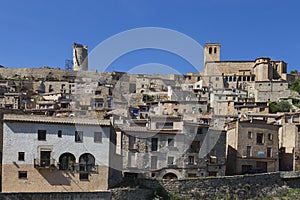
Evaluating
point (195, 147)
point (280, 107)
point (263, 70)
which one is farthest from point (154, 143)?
point (263, 70)

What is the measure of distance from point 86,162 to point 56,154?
2308mm

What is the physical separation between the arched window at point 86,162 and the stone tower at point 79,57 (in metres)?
72.0

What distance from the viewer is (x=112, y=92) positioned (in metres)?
74.7

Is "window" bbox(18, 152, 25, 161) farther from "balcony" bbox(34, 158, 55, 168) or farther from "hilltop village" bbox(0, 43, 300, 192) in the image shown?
"balcony" bbox(34, 158, 55, 168)

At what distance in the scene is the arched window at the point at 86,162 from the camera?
34.5 m

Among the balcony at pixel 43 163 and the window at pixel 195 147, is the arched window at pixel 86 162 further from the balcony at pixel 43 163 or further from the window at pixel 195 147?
the window at pixel 195 147

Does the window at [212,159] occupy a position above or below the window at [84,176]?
above

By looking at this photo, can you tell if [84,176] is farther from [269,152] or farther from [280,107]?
[280,107]

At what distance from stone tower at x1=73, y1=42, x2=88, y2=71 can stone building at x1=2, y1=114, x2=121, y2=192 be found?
71.7m

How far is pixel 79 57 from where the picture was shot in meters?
108

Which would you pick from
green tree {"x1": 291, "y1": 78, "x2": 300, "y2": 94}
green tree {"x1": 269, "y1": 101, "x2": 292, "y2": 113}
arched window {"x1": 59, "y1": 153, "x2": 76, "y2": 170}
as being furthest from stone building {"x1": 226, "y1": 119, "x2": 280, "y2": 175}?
green tree {"x1": 291, "y1": 78, "x2": 300, "y2": 94}

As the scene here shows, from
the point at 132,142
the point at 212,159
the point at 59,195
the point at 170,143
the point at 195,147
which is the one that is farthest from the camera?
the point at 212,159

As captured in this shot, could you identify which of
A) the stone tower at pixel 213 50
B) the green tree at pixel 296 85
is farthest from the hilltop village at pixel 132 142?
the stone tower at pixel 213 50

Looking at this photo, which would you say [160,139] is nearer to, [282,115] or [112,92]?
[282,115]
